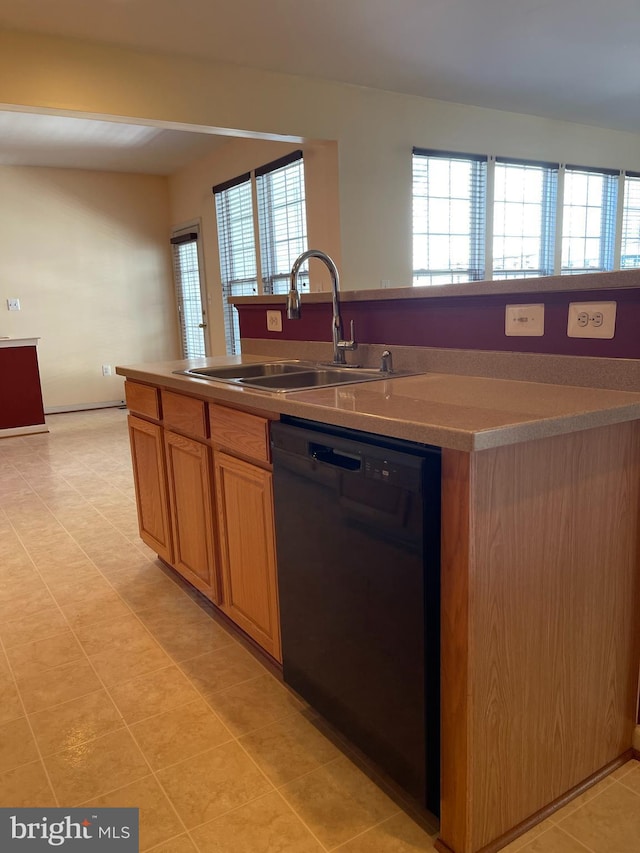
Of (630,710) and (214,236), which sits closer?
(630,710)

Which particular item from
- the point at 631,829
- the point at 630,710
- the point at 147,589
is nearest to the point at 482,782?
the point at 631,829

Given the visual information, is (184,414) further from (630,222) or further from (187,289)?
(630,222)

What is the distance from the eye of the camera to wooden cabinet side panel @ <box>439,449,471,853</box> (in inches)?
46.3

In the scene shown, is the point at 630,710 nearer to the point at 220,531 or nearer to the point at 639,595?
the point at 639,595

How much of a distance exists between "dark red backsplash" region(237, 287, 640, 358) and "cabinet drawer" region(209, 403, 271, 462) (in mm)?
672

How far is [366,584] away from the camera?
1.41 metres

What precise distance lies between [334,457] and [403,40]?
3486mm

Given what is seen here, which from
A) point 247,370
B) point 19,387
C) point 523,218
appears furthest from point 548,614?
point 19,387

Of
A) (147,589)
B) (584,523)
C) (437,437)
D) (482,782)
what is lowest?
(147,589)

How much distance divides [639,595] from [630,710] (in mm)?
309

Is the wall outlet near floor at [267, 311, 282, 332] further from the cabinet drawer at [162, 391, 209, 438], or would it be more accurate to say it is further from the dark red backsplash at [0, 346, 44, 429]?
the dark red backsplash at [0, 346, 44, 429]

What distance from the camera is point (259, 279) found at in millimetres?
5859

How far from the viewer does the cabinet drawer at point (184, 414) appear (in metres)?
2.15

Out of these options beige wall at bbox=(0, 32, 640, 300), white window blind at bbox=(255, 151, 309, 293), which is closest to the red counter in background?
white window blind at bbox=(255, 151, 309, 293)
